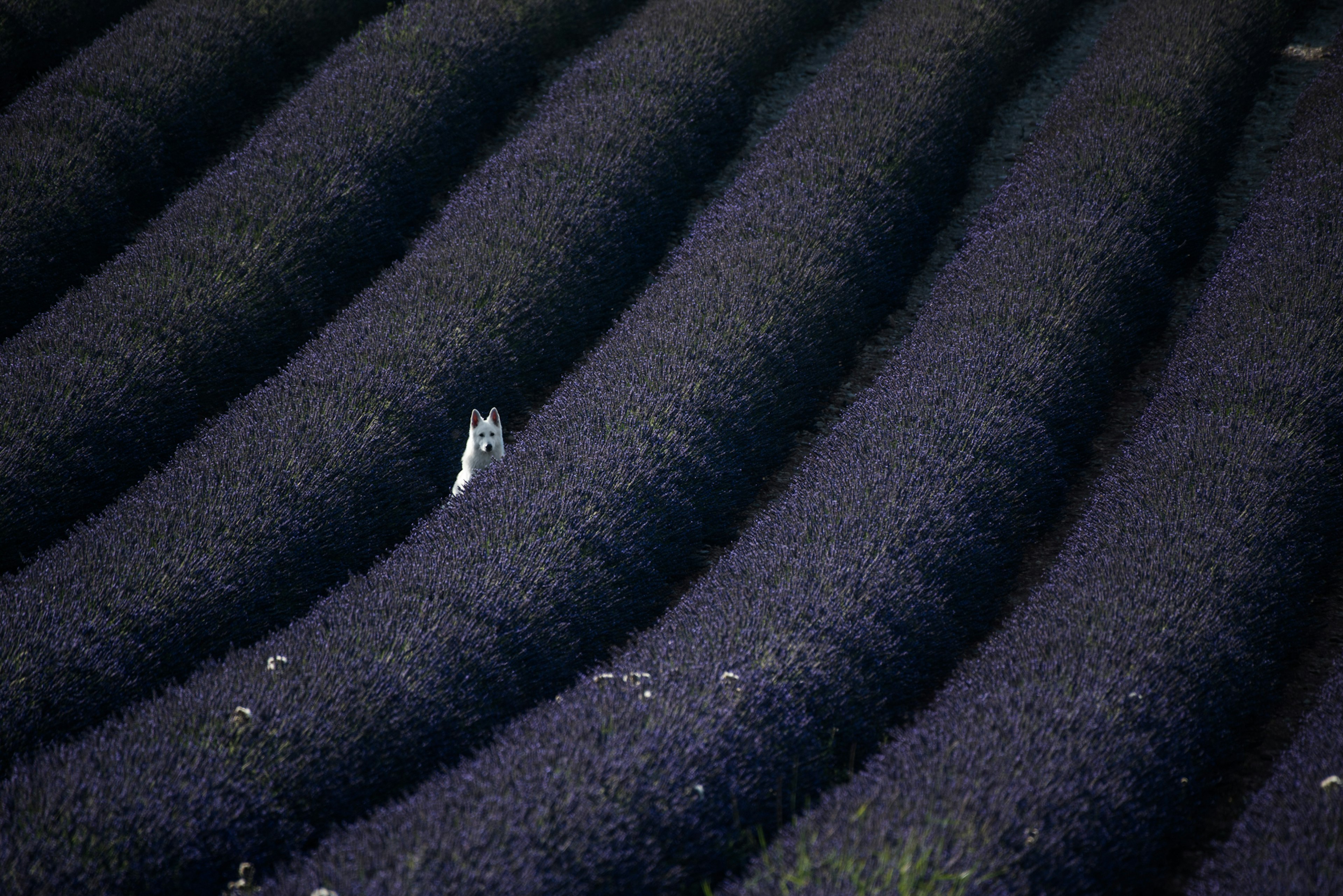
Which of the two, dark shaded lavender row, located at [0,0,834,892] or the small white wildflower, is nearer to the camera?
the small white wildflower

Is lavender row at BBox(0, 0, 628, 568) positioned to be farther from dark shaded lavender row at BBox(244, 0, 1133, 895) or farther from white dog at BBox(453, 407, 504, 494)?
dark shaded lavender row at BBox(244, 0, 1133, 895)

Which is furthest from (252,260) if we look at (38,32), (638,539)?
(38,32)

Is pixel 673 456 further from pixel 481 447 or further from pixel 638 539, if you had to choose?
pixel 481 447

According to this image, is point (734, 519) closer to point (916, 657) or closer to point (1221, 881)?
point (916, 657)

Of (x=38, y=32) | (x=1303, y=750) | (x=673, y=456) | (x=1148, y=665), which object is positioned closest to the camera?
(x=1303, y=750)

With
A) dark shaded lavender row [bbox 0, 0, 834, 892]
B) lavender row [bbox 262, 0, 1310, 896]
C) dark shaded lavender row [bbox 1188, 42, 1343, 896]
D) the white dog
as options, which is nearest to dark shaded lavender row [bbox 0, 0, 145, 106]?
dark shaded lavender row [bbox 0, 0, 834, 892]

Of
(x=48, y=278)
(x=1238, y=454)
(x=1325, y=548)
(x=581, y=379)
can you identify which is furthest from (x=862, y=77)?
(x=48, y=278)
